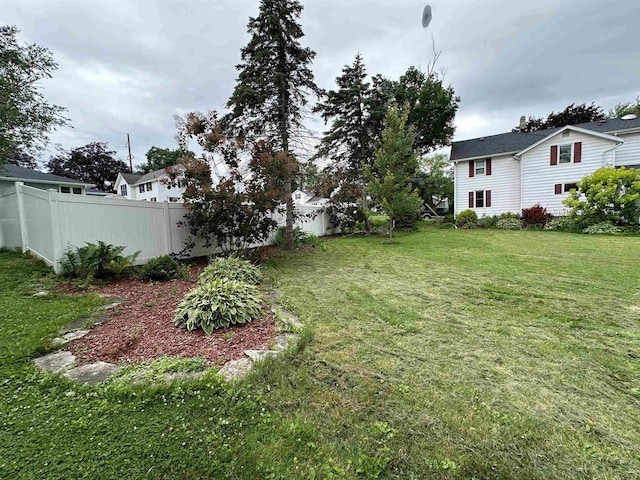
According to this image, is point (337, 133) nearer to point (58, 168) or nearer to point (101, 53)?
point (101, 53)

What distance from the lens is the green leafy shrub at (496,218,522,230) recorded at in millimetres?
15733

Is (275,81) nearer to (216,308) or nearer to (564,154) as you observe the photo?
(216,308)

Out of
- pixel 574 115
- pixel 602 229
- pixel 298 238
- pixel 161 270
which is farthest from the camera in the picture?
pixel 574 115

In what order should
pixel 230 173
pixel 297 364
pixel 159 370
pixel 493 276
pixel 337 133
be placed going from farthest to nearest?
1. pixel 337 133
2. pixel 230 173
3. pixel 493 276
4. pixel 297 364
5. pixel 159 370

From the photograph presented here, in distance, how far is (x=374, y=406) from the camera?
6.76 feet

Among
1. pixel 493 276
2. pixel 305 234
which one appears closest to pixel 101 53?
pixel 305 234

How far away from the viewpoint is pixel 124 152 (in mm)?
36469

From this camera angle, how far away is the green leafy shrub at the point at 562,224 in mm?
13891

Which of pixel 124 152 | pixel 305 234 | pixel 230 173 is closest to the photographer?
pixel 230 173

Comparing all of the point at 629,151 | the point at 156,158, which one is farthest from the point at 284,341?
the point at 156,158

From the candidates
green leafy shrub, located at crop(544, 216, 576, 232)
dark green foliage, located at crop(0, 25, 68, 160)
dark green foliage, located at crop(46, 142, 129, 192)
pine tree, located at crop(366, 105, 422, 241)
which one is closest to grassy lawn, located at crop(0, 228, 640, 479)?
dark green foliage, located at crop(0, 25, 68, 160)

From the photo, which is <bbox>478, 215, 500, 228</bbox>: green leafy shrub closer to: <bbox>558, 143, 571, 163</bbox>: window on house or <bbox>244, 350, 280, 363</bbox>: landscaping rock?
<bbox>558, 143, 571, 163</bbox>: window on house

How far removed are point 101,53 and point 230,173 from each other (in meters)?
6.06

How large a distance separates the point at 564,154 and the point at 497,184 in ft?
11.4
